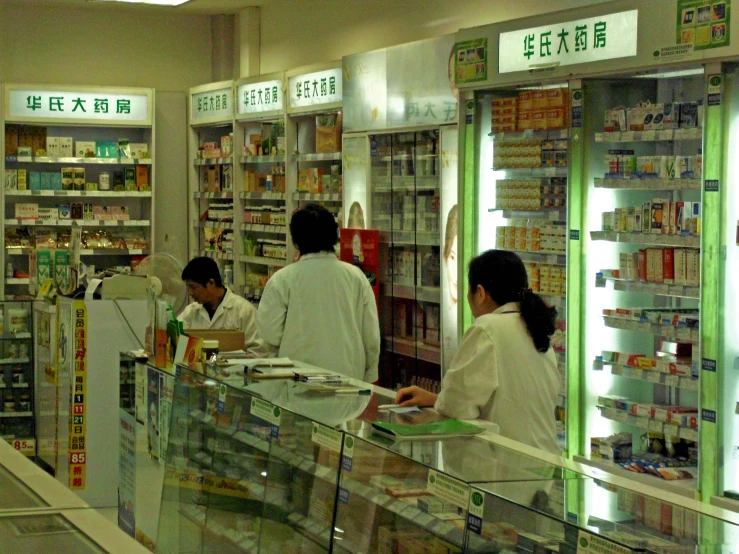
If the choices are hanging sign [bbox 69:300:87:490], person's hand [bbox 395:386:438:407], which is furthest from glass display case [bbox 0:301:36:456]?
person's hand [bbox 395:386:438:407]

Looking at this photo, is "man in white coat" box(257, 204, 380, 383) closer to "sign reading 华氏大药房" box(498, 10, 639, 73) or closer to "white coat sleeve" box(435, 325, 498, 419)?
"sign reading 华氏大药房" box(498, 10, 639, 73)

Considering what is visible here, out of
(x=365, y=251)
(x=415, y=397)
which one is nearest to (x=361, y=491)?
(x=415, y=397)

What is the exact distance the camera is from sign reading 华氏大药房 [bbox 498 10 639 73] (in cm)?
539

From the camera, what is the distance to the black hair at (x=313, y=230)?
209 inches

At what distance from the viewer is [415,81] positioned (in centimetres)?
721

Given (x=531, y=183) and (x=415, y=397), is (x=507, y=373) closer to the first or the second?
(x=415, y=397)

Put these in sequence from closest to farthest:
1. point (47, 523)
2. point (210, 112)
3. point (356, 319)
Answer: point (47, 523)
point (356, 319)
point (210, 112)


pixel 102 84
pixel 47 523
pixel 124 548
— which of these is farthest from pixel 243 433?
pixel 102 84

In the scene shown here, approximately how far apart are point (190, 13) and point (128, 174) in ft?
6.14

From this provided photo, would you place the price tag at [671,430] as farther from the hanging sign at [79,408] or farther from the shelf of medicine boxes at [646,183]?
the hanging sign at [79,408]

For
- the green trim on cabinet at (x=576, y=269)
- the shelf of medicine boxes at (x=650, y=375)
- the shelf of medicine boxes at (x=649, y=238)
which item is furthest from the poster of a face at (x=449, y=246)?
the shelf of medicine boxes at (x=649, y=238)

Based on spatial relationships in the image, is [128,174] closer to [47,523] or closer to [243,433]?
[243,433]

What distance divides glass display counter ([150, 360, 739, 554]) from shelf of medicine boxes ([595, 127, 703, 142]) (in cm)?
236

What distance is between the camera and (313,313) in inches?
209
